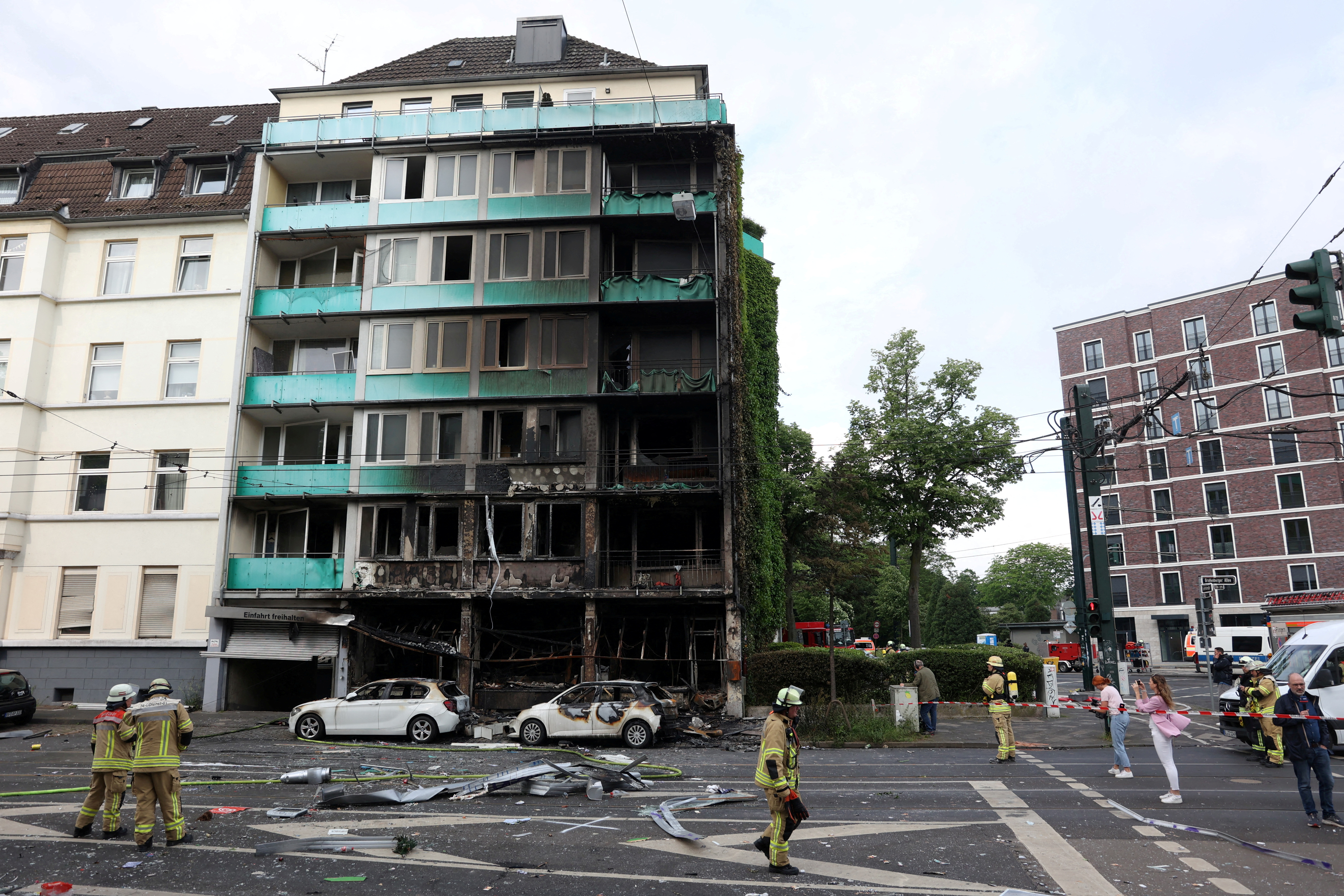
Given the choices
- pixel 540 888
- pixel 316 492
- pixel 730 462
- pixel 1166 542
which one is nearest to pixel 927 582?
pixel 1166 542

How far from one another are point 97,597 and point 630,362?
1794cm

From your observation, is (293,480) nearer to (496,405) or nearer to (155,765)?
(496,405)

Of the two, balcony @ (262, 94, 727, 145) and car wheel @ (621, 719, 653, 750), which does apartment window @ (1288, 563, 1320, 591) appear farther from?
car wheel @ (621, 719, 653, 750)

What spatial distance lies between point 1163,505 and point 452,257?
176ft

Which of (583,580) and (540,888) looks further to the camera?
(583,580)

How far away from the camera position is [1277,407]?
56906 mm

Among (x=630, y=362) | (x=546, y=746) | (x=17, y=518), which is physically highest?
(x=630, y=362)

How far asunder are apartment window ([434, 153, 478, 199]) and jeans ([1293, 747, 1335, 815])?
25.9m

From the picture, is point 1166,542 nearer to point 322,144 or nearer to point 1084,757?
point 1084,757

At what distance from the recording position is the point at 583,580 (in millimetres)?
25812

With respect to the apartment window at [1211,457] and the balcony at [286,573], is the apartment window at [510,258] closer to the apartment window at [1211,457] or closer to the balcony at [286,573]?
the balcony at [286,573]

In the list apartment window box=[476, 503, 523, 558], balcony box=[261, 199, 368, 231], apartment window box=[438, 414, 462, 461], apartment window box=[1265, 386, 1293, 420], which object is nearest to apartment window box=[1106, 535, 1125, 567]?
apartment window box=[1265, 386, 1293, 420]

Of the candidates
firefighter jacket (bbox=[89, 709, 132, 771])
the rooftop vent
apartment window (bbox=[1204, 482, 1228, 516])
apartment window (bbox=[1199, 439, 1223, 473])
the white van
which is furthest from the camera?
apartment window (bbox=[1199, 439, 1223, 473])

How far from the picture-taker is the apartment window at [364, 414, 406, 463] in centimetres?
2742
